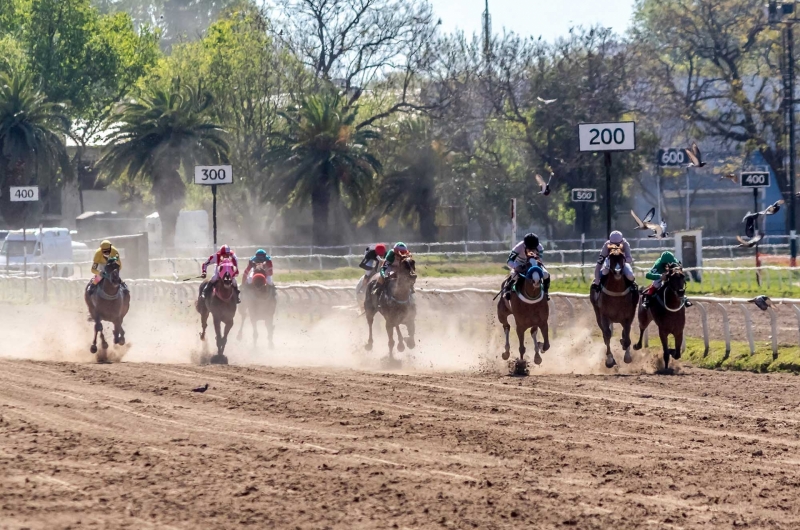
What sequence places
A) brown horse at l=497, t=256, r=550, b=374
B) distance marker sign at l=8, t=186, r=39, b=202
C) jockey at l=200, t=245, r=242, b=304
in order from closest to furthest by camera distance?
brown horse at l=497, t=256, r=550, b=374
jockey at l=200, t=245, r=242, b=304
distance marker sign at l=8, t=186, r=39, b=202

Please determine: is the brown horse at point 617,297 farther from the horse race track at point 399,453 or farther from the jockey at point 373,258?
the jockey at point 373,258

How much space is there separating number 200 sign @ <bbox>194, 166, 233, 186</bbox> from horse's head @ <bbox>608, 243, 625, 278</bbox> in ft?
33.8

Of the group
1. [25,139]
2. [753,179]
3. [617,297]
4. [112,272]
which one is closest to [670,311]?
[617,297]

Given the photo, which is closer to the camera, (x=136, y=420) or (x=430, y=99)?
(x=136, y=420)

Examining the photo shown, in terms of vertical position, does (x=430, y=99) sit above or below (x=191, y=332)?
above

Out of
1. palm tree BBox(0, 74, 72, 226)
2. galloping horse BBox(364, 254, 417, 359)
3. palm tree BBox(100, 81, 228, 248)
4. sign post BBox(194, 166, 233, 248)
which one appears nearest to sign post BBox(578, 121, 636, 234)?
galloping horse BBox(364, 254, 417, 359)

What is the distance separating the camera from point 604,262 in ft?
56.0

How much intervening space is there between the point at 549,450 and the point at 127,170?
44.8m

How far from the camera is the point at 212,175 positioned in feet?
81.4

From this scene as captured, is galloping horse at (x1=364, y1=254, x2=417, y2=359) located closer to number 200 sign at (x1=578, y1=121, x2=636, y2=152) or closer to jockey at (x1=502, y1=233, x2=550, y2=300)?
jockey at (x1=502, y1=233, x2=550, y2=300)

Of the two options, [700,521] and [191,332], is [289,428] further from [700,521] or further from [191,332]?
[191,332]

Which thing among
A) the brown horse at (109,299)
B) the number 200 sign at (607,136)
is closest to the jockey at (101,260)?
the brown horse at (109,299)

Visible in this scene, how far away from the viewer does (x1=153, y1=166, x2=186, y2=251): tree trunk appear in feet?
169

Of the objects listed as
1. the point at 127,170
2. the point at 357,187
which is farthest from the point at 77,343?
the point at 127,170
